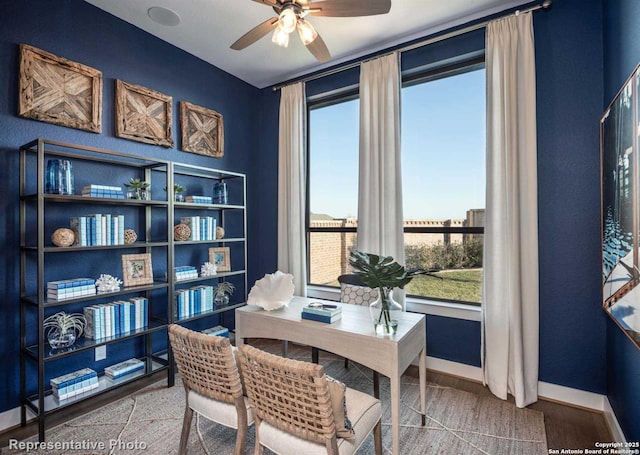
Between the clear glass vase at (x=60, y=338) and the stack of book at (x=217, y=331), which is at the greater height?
the clear glass vase at (x=60, y=338)

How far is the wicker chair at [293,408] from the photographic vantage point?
48.1 inches

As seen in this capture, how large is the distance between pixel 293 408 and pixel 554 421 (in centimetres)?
205

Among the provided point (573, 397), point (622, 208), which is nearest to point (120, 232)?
point (622, 208)

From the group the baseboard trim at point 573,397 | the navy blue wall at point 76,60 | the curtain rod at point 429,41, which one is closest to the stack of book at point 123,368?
the navy blue wall at point 76,60

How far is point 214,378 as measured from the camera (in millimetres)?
1560

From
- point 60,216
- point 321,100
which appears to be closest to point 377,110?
point 321,100

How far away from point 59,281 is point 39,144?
1.01 m

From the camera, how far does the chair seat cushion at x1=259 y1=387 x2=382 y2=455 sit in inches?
52.9

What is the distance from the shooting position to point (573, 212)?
93.9 inches

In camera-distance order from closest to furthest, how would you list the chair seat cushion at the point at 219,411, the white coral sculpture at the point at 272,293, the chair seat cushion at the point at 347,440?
1. the chair seat cushion at the point at 347,440
2. the chair seat cushion at the point at 219,411
3. the white coral sculpture at the point at 272,293

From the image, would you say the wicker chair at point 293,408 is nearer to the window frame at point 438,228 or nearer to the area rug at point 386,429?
the area rug at point 386,429

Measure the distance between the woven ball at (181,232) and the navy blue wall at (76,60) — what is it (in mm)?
747

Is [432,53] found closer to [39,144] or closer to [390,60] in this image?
[390,60]

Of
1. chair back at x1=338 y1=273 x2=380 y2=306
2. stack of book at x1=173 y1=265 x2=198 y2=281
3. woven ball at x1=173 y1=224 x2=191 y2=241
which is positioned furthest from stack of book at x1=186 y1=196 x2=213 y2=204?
chair back at x1=338 y1=273 x2=380 y2=306
